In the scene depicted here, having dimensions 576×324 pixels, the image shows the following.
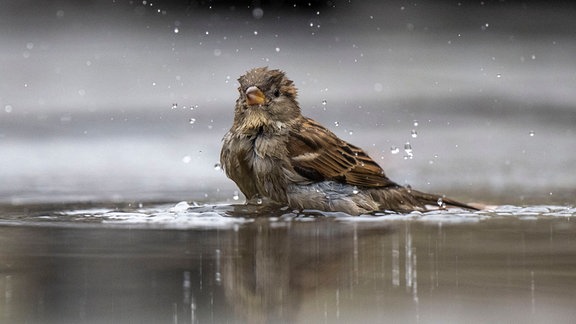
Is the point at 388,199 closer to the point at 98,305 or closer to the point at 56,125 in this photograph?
the point at 98,305

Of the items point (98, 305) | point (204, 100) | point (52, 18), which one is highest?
point (52, 18)

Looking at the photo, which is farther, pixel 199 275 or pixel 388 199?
pixel 388 199

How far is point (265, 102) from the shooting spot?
636 centimetres

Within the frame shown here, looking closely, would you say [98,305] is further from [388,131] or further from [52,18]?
[52,18]

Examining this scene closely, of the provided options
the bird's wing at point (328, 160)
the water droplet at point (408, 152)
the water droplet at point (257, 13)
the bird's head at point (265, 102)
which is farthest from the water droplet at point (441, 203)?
the water droplet at point (257, 13)

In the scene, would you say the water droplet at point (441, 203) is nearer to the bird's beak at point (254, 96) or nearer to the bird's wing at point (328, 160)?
the bird's wing at point (328, 160)

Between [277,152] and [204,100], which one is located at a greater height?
[204,100]

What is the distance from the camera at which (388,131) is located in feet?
31.6

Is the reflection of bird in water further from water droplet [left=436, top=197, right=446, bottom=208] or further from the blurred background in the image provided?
the blurred background

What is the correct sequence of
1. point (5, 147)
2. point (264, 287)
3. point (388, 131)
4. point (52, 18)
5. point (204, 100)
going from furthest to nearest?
point (52, 18), point (204, 100), point (388, 131), point (5, 147), point (264, 287)

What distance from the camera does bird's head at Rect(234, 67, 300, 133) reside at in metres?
6.26

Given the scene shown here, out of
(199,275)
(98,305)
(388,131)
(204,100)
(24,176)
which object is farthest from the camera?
(204,100)

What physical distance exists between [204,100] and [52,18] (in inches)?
84.5

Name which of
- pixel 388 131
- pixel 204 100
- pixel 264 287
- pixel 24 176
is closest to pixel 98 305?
pixel 264 287
